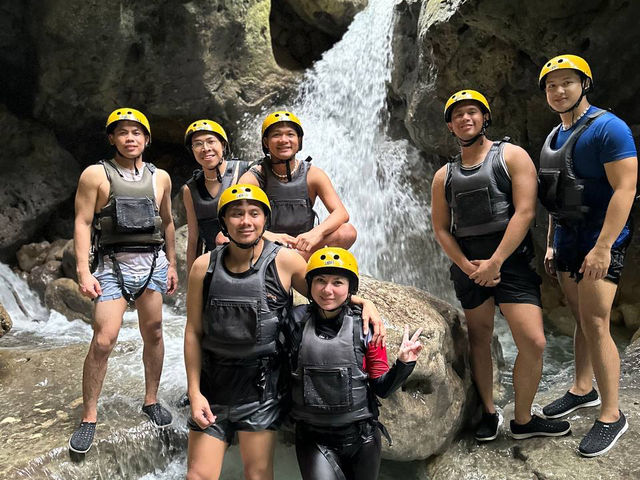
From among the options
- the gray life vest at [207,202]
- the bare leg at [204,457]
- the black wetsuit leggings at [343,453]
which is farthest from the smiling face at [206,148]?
the black wetsuit leggings at [343,453]

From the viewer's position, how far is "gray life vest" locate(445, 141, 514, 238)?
11.6 ft

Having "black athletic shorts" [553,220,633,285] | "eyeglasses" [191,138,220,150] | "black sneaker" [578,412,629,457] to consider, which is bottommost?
"black sneaker" [578,412,629,457]

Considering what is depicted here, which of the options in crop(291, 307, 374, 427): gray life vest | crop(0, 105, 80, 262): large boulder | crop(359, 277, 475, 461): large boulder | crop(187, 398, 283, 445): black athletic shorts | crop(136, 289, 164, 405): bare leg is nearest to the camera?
crop(291, 307, 374, 427): gray life vest

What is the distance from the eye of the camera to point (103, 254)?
3793mm

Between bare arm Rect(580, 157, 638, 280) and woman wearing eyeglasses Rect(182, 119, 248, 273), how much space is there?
103 inches

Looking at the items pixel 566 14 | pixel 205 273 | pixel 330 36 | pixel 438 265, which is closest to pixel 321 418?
pixel 205 273

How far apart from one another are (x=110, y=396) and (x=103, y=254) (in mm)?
1460

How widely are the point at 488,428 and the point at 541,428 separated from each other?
39cm

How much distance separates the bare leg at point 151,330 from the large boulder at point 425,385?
5.46ft

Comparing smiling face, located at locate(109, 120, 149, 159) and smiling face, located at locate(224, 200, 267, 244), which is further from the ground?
smiling face, located at locate(109, 120, 149, 159)

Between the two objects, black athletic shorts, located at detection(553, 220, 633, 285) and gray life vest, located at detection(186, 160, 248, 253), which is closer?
black athletic shorts, located at detection(553, 220, 633, 285)

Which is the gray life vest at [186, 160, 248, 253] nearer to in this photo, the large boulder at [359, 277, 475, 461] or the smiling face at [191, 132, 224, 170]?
the smiling face at [191, 132, 224, 170]

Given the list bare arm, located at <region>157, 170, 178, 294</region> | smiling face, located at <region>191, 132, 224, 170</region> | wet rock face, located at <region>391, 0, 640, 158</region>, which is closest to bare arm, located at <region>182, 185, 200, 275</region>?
bare arm, located at <region>157, 170, 178, 294</region>

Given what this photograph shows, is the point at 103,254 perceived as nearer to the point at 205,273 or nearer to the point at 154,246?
the point at 154,246
